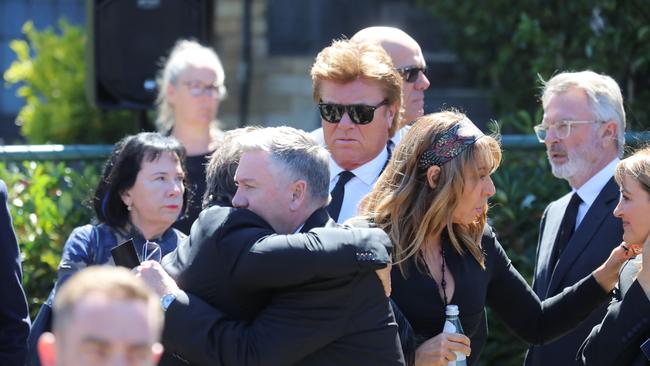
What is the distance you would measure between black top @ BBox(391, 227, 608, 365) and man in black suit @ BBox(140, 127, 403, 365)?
1.39 feet

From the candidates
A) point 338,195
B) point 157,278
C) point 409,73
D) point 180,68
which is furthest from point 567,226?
point 180,68

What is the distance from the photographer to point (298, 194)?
10.3 feet

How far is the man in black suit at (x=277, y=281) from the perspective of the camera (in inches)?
116

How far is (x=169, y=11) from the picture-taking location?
7320 mm

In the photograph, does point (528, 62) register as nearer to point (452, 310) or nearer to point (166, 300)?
point (452, 310)

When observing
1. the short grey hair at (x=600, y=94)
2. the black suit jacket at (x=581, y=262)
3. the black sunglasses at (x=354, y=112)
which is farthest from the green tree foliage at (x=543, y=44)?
the black sunglasses at (x=354, y=112)

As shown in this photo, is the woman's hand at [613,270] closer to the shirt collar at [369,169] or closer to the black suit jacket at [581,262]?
the black suit jacket at [581,262]

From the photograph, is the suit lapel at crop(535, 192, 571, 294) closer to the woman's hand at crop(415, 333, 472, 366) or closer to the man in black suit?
the woman's hand at crop(415, 333, 472, 366)

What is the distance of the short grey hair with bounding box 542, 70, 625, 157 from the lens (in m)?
4.70

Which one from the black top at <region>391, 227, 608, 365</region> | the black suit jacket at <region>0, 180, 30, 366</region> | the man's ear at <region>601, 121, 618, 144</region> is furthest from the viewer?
the man's ear at <region>601, 121, 618, 144</region>

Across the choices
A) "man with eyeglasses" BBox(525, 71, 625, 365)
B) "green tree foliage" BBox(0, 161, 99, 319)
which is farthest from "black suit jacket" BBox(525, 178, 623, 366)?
"green tree foliage" BBox(0, 161, 99, 319)

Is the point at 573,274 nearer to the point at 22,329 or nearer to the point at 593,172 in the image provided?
the point at 593,172

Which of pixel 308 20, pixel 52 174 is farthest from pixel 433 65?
pixel 52 174

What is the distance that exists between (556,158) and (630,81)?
3035 mm
